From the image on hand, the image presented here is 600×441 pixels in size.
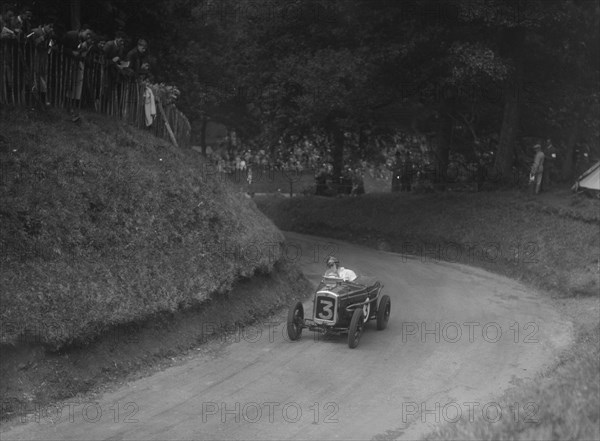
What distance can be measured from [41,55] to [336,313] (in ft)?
28.5

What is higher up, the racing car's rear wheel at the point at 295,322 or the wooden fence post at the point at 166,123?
the wooden fence post at the point at 166,123

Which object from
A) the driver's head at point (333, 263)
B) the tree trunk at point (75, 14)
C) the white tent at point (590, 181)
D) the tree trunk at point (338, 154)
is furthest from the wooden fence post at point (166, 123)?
the white tent at point (590, 181)

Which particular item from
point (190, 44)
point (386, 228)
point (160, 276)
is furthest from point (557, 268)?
point (190, 44)

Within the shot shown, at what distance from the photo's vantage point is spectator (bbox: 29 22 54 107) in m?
15.8

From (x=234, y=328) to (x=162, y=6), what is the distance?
44.8 ft

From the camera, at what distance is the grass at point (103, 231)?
11.4 m

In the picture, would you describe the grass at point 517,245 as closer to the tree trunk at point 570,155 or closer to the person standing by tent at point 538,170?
the person standing by tent at point 538,170

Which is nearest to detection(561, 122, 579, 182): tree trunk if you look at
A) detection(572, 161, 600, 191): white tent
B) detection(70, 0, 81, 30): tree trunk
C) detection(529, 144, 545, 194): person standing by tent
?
detection(529, 144, 545, 194): person standing by tent

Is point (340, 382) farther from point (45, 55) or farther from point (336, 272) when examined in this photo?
point (45, 55)

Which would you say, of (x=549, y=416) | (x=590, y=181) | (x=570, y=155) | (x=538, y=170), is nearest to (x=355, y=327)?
(x=549, y=416)

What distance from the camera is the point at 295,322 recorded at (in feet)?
45.4

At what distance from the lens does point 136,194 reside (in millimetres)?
15141

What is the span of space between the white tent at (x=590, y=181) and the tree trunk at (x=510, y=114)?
3.83m

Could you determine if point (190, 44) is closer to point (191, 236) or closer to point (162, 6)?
point (162, 6)
